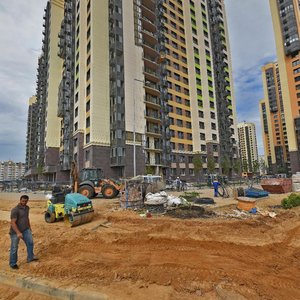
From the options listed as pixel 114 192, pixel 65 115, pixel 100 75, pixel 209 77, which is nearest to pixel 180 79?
pixel 209 77

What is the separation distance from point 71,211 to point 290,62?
72441 millimetres

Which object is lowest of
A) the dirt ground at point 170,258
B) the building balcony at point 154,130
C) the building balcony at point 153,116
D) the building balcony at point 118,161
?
the dirt ground at point 170,258

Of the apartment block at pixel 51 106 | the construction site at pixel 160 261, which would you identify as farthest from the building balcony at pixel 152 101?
the construction site at pixel 160 261

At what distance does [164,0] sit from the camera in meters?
52.5

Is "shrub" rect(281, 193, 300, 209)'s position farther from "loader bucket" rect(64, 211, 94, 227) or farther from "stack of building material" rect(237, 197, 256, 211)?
"loader bucket" rect(64, 211, 94, 227)

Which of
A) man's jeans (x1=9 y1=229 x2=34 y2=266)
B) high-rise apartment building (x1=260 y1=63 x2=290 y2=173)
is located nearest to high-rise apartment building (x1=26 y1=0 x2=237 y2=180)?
man's jeans (x1=9 y1=229 x2=34 y2=266)

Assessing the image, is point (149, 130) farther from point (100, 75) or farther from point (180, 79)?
point (180, 79)

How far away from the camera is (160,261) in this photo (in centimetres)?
559

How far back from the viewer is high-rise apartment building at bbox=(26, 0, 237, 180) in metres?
35.8

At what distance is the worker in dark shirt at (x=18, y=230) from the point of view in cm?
540

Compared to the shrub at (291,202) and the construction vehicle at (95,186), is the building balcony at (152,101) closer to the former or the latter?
the construction vehicle at (95,186)

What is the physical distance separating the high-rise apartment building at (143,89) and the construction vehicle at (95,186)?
1332 centimetres

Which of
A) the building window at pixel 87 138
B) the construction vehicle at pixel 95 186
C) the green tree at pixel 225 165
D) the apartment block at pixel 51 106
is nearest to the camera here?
the construction vehicle at pixel 95 186

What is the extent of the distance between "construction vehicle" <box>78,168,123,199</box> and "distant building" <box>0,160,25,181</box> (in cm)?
17545
